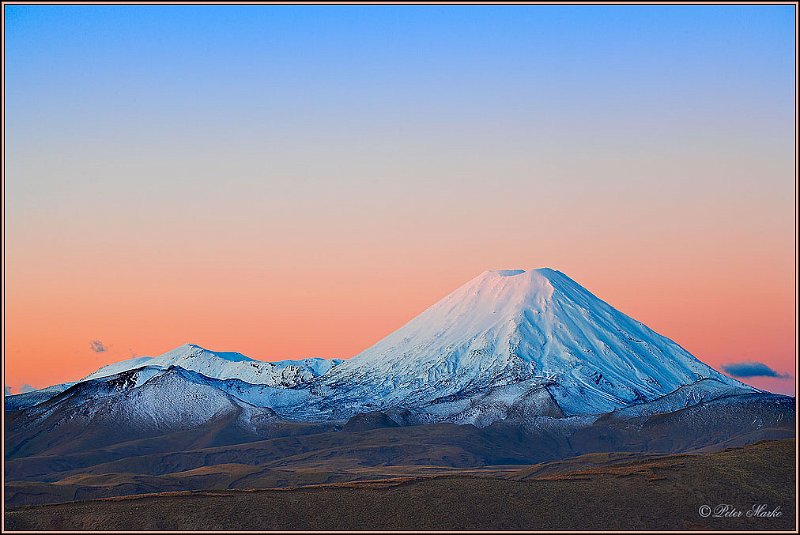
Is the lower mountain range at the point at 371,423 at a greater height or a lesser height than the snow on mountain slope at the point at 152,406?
lesser

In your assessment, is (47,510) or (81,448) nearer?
(47,510)

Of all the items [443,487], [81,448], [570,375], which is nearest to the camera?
[443,487]

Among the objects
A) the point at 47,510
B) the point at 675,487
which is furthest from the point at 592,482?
the point at 47,510

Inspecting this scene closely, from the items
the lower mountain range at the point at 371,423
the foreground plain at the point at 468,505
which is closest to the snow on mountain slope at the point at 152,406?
the lower mountain range at the point at 371,423

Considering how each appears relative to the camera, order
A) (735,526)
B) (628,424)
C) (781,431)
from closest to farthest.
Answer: (735,526), (781,431), (628,424)

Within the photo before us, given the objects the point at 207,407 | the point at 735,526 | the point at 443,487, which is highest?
the point at 207,407

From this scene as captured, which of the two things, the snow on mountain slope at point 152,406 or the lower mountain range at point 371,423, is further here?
the snow on mountain slope at point 152,406

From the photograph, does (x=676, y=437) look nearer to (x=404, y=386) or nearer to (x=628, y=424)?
(x=628, y=424)

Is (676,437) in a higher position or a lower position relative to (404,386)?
lower

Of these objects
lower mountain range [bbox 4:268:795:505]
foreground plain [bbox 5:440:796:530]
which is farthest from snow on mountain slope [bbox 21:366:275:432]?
Result: foreground plain [bbox 5:440:796:530]

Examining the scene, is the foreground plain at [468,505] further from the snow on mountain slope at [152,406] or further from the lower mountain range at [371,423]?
the snow on mountain slope at [152,406]
